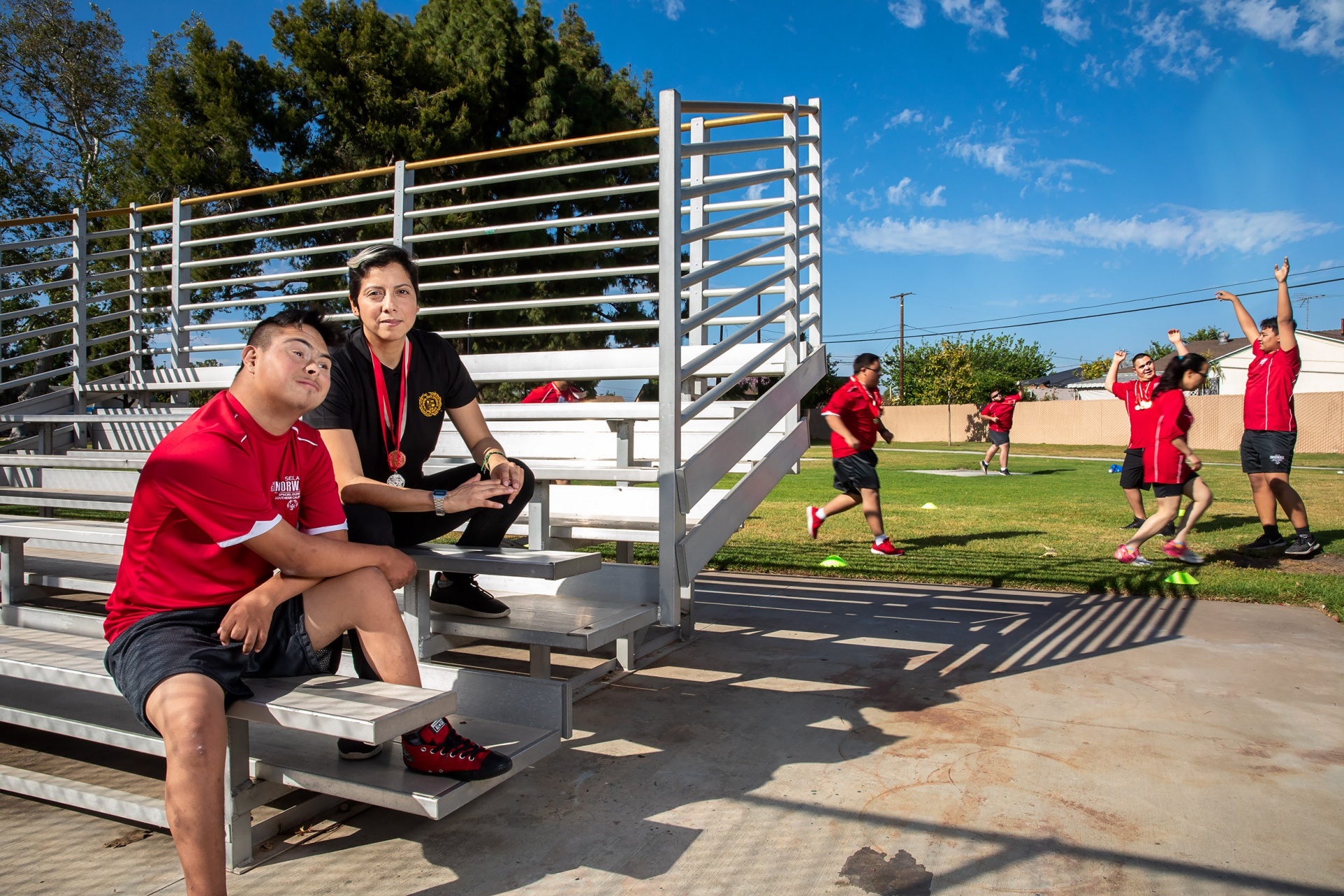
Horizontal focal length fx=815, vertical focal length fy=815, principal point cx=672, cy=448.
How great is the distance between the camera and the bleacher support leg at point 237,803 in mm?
2139

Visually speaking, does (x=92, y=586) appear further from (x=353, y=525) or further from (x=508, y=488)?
(x=508, y=488)

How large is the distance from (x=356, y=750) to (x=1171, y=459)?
6729 millimetres

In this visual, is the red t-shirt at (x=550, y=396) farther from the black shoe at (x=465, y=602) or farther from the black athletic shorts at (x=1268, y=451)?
the black athletic shorts at (x=1268, y=451)

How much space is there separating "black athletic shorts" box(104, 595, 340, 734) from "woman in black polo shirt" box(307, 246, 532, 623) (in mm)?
424

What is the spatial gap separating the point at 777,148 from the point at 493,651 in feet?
10.0

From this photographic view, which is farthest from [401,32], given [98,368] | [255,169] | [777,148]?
[777,148]

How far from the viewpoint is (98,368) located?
1864cm

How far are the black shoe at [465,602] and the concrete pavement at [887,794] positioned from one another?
1.96ft

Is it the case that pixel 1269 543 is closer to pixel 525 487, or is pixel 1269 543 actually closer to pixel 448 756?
pixel 525 487

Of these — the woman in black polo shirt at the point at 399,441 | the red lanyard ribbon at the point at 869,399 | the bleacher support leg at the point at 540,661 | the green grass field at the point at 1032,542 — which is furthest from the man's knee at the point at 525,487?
the red lanyard ribbon at the point at 869,399

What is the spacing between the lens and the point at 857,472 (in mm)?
7543

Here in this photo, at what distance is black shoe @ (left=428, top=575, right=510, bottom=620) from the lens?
9.14 feet

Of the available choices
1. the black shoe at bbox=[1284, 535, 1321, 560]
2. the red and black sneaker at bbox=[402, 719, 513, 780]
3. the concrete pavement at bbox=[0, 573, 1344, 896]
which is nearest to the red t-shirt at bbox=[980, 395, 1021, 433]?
the black shoe at bbox=[1284, 535, 1321, 560]

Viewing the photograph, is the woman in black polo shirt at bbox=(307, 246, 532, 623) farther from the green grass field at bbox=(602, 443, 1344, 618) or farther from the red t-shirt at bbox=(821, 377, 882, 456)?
the red t-shirt at bbox=(821, 377, 882, 456)
